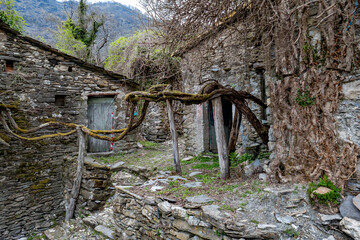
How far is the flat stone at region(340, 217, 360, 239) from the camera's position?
6.79 ft

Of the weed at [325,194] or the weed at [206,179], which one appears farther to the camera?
the weed at [206,179]

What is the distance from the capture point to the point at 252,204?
9.16ft

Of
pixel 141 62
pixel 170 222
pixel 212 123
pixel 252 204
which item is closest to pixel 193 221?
pixel 170 222

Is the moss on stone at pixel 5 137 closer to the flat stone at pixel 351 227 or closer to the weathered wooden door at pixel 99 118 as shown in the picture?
the weathered wooden door at pixel 99 118

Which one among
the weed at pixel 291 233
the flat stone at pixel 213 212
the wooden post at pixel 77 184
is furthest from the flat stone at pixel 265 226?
the wooden post at pixel 77 184

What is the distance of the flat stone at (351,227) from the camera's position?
81.5 inches

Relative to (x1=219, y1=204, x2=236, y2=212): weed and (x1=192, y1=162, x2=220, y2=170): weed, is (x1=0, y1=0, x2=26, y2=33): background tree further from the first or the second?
(x1=219, y1=204, x2=236, y2=212): weed

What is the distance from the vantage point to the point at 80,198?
6.02 metres

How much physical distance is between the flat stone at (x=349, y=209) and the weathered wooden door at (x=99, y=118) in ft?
22.5

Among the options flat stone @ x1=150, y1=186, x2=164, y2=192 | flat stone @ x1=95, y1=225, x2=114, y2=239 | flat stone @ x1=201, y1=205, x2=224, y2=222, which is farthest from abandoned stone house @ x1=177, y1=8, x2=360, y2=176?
flat stone @ x1=95, y1=225, x2=114, y2=239

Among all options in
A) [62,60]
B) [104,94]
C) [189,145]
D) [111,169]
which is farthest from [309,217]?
[62,60]

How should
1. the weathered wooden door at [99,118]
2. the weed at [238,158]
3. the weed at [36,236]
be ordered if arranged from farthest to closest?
1. the weathered wooden door at [99,118]
2. the weed at [36,236]
3. the weed at [238,158]

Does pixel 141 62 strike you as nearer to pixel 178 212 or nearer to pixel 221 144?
pixel 221 144

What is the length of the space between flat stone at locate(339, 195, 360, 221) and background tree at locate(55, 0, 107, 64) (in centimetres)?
1285
